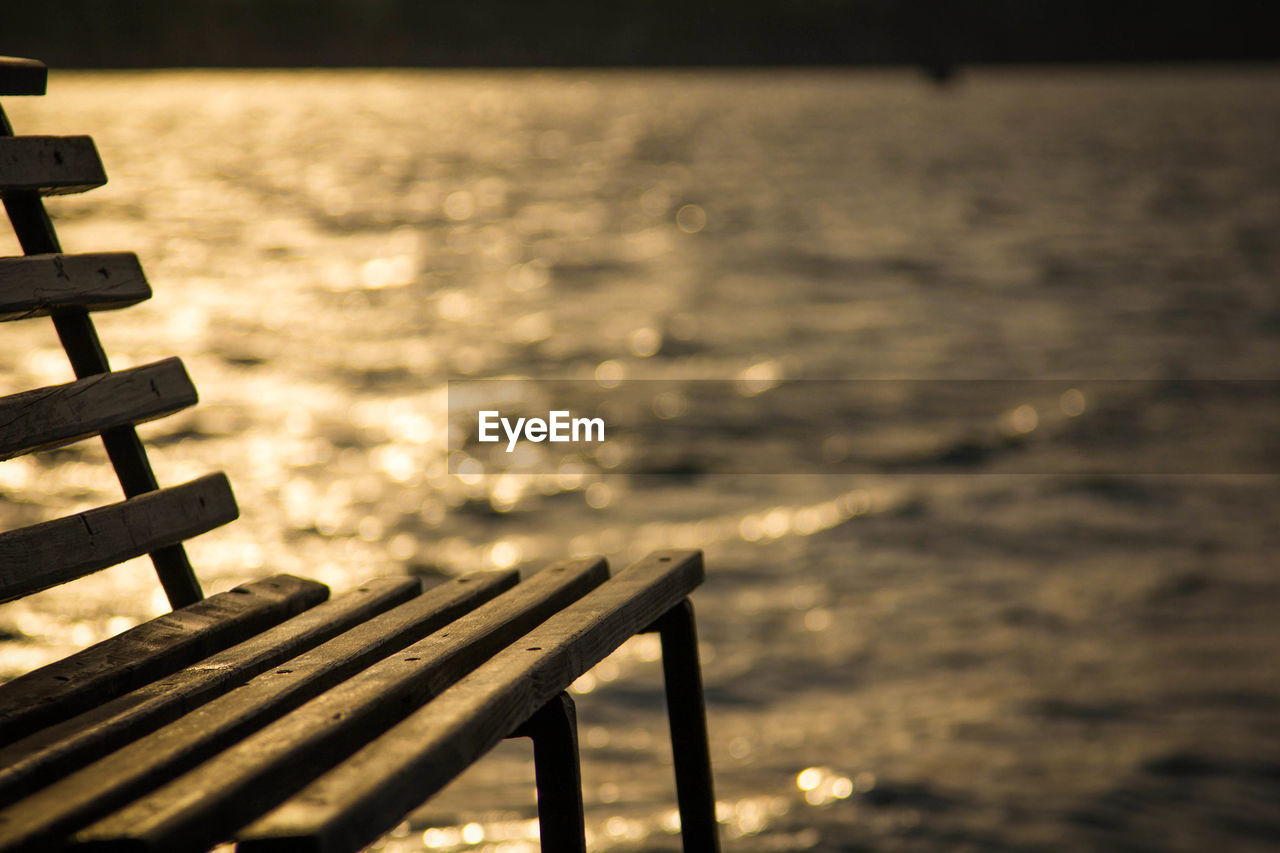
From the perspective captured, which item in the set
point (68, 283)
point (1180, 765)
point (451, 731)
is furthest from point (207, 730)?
point (1180, 765)

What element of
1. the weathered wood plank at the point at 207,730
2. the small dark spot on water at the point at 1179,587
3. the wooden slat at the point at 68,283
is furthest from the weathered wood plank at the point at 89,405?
the small dark spot on water at the point at 1179,587

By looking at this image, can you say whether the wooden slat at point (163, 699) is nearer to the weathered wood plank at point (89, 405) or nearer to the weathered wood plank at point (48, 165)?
the weathered wood plank at point (89, 405)

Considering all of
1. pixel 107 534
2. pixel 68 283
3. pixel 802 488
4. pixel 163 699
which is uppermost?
pixel 802 488

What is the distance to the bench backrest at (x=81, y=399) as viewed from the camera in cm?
219

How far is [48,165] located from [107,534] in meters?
0.69

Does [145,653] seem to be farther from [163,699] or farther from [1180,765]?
[1180,765]

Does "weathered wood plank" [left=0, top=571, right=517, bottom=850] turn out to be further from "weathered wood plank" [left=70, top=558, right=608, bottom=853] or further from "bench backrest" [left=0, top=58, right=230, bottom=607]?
"bench backrest" [left=0, top=58, right=230, bottom=607]

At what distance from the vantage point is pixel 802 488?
→ 9.62 metres

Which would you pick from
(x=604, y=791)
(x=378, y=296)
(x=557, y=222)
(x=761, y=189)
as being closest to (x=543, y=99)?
(x=761, y=189)

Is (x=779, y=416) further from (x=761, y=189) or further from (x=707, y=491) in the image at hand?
(x=761, y=189)

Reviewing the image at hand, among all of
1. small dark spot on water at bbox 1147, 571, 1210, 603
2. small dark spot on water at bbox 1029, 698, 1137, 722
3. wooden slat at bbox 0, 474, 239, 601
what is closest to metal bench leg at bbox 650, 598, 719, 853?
wooden slat at bbox 0, 474, 239, 601

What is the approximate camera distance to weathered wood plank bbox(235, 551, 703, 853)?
1.32 meters

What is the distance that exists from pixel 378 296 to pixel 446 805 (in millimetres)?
16863

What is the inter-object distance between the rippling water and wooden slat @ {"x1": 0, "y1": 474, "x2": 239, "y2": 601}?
1.96 metres
